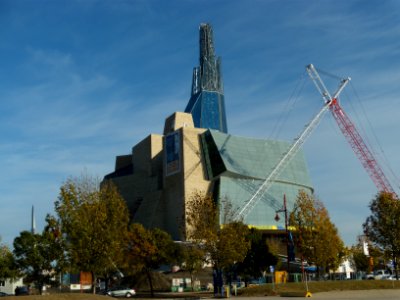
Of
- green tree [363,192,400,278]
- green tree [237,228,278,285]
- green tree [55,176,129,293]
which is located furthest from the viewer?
green tree [237,228,278,285]

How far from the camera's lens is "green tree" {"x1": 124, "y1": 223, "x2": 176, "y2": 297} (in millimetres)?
70000

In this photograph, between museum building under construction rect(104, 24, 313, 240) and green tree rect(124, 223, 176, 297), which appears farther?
museum building under construction rect(104, 24, 313, 240)

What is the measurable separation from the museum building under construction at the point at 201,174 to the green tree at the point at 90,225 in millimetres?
81469

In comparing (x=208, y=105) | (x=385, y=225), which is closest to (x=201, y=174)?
(x=208, y=105)

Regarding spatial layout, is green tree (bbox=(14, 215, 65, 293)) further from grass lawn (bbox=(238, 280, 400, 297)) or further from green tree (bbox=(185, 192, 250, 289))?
grass lawn (bbox=(238, 280, 400, 297))

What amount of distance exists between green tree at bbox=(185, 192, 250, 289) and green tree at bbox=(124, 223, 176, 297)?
485 inches

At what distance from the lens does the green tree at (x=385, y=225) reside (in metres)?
64.2

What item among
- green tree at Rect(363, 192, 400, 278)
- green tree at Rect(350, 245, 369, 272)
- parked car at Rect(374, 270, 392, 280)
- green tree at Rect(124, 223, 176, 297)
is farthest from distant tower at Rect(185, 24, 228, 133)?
green tree at Rect(363, 192, 400, 278)

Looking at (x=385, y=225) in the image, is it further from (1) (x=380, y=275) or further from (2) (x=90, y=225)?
(2) (x=90, y=225)

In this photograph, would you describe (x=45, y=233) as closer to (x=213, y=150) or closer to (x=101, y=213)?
(x=101, y=213)

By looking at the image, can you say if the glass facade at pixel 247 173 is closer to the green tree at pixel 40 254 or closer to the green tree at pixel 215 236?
the green tree at pixel 215 236

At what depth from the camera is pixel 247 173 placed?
142 metres

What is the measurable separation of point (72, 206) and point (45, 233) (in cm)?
645

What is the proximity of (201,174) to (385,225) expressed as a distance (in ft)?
260
